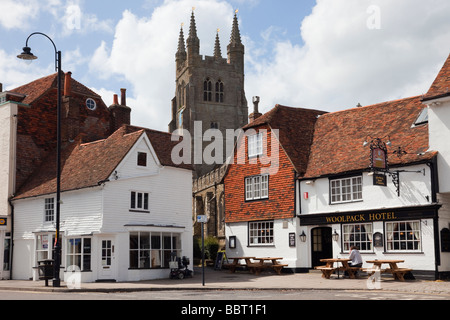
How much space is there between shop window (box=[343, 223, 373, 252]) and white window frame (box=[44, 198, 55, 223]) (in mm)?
15196

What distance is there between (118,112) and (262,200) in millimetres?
12752

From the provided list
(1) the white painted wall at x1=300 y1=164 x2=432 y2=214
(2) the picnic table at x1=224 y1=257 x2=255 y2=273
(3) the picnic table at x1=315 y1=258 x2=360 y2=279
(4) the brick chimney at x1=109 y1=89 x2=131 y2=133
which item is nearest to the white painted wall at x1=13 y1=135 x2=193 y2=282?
(2) the picnic table at x1=224 y1=257 x2=255 y2=273

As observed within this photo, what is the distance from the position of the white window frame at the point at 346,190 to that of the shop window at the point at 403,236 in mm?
2200

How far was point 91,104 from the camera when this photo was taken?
37.7 meters

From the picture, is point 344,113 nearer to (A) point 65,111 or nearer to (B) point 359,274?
(B) point 359,274

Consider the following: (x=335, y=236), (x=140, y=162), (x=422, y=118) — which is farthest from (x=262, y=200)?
(x=422, y=118)

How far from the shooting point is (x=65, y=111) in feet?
114

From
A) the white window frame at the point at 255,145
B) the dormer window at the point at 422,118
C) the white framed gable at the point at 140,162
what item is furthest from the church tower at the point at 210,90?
the dormer window at the point at 422,118

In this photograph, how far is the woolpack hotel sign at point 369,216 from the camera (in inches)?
955

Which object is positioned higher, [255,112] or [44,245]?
[255,112]

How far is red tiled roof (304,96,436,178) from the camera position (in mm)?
25828

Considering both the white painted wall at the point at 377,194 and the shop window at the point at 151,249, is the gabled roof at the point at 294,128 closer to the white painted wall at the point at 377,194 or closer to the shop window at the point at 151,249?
the white painted wall at the point at 377,194

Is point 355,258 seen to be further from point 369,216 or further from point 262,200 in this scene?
point 262,200
